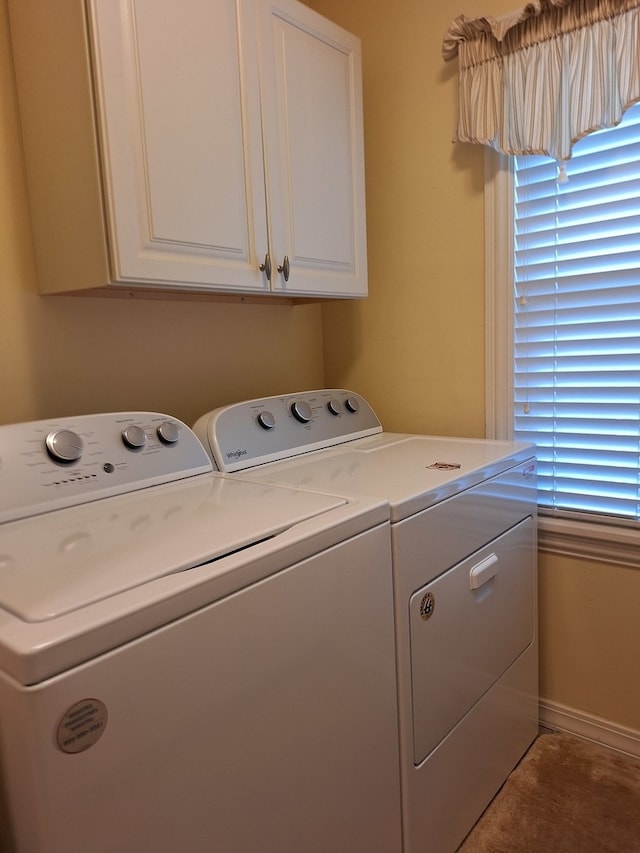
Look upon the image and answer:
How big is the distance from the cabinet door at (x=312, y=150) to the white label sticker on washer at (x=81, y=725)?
1.12m

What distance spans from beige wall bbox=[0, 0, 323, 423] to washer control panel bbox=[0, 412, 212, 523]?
0.83ft

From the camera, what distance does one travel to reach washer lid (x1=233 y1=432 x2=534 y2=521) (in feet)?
3.82

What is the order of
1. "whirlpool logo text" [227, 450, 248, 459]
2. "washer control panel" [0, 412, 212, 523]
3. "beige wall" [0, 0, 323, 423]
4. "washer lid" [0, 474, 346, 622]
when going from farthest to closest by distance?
"whirlpool logo text" [227, 450, 248, 459] < "beige wall" [0, 0, 323, 423] < "washer control panel" [0, 412, 212, 523] < "washer lid" [0, 474, 346, 622]

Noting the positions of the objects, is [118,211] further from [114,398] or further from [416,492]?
[416,492]

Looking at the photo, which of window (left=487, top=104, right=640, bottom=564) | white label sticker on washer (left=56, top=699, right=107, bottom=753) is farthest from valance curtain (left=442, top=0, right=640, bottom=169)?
white label sticker on washer (left=56, top=699, right=107, bottom=753)

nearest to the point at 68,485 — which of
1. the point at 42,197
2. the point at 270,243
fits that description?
the point at 42,197

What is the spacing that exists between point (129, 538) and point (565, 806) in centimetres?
139

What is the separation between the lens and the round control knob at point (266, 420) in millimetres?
1542

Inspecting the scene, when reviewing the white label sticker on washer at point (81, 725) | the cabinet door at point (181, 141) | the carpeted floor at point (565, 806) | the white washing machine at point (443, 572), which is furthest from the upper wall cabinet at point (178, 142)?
the carpeted floor at point (565, 806)

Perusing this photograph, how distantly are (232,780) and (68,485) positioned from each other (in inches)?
24.8

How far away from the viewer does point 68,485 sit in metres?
1.13

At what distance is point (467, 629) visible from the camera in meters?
1.33

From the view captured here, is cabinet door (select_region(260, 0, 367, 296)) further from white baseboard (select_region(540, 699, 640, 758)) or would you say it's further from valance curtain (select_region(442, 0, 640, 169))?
white baseboard (select_region(540, 699, 640, 758))

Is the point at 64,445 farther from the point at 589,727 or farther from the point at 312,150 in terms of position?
the point at 589,727
